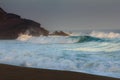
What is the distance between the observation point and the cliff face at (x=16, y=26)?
132ft

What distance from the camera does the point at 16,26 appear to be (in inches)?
1665

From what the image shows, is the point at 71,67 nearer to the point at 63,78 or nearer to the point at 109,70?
the point at 109,70

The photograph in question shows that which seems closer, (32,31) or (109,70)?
(109,70)

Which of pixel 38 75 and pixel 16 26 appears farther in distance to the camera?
pixel 16 26

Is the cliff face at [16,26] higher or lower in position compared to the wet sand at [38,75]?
higher

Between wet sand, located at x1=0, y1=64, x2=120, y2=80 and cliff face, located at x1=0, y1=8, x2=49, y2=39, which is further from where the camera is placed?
cliff face, located at x1=0, y1=8, x2=49, y2=39

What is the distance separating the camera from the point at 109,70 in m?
8.28

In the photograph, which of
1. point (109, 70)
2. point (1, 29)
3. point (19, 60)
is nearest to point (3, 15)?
point (1, 29)

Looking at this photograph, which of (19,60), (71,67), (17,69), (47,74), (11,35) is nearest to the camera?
(47,74)

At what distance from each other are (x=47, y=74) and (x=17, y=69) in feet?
2.94

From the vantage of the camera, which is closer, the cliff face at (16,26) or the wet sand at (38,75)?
the wet sand at (38,75)

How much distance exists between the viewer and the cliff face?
40.2 metres

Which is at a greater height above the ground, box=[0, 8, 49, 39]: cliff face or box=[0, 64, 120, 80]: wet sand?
box=[0, 8, 49, 39]: cliff face

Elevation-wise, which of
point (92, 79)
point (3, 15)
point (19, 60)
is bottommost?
point (92, 79)
